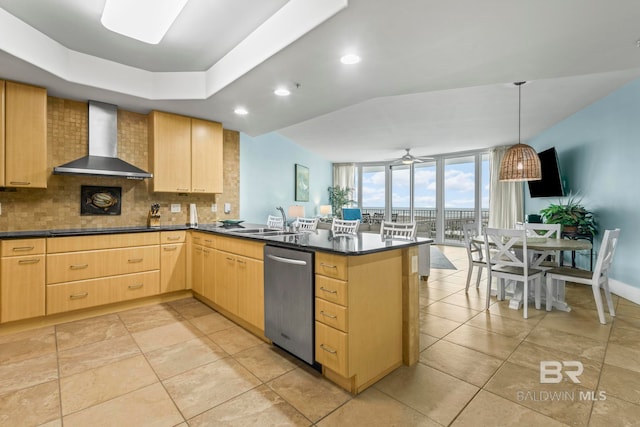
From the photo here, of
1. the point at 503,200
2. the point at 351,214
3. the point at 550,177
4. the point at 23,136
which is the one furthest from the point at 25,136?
the point at 503,200

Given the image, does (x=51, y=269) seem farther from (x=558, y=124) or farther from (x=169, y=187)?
(x=558, y=124)

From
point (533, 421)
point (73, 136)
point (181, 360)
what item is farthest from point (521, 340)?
point (73, 136)

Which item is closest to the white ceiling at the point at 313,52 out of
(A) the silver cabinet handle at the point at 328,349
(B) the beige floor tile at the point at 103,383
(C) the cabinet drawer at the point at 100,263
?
(C) the cabinet drawer at the point at 100,263

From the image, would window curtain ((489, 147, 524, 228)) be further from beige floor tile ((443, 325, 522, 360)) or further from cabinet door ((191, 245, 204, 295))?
cabinet door ((191, 245, 204, 295))

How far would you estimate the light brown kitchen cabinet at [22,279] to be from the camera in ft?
8.38

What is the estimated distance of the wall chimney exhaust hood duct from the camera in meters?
3.20

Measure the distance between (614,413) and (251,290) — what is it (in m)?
2.36

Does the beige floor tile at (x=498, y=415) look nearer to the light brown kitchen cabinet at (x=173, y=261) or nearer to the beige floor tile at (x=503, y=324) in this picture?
the beige floor tile at (x=503, y=324)

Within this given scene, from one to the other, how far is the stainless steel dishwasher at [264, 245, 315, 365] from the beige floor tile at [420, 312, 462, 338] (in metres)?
1.22

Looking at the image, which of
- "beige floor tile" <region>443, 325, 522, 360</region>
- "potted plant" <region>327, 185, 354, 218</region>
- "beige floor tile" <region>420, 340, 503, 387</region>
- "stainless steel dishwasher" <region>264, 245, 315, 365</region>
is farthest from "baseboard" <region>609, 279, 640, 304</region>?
"potted plant" <region>327, 185, 354, 218</region>

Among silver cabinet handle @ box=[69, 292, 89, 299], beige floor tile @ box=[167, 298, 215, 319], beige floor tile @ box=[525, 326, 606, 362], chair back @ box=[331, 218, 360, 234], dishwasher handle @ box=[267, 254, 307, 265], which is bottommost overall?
beige floor tile @ box=[167, 298, 215, 319]

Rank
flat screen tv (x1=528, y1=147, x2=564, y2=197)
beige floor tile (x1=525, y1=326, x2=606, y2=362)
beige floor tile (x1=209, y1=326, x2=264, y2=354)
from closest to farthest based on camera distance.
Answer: beige floor tile (x1=525, y1=326, x2=606, y2=362), beige floor tile (x1=209, y1=326, x2=264, y2=354), flat screen tv (x1=528, y1=147, x2=564, y2=197)

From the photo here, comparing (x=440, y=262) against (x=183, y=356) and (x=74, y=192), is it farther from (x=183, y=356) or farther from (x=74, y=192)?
(x=74, y=192)

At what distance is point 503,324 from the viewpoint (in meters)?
2.73
